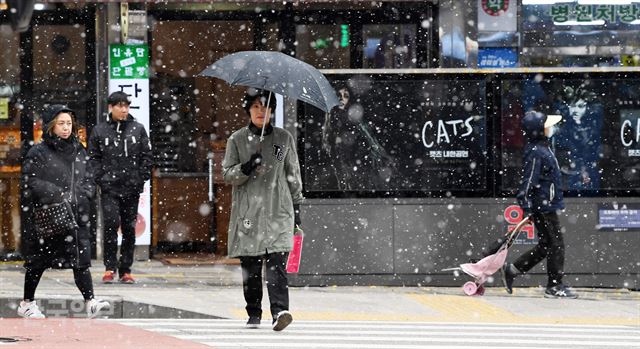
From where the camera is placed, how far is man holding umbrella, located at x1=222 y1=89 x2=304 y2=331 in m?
10.8

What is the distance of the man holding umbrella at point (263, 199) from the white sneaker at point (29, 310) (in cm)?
186

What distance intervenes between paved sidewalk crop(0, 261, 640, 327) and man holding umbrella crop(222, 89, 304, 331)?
4.44ft

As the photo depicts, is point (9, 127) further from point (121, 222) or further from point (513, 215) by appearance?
point (513, 215)

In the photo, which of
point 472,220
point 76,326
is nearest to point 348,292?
point 472,220

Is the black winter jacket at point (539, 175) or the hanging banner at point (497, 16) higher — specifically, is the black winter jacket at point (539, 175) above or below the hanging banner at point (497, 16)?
below

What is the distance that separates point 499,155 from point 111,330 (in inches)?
214

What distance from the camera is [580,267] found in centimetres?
1466

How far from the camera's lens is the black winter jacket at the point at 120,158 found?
47.4ft

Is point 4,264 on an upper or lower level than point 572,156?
lower

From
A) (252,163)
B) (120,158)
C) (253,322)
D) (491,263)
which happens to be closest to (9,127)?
(120,158)

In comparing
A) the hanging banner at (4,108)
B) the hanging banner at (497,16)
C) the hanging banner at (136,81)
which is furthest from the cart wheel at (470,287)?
the hanging banner at (4,108)

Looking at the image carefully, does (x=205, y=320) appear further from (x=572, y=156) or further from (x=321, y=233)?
(x=572, y=156)

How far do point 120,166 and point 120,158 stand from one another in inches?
3.0

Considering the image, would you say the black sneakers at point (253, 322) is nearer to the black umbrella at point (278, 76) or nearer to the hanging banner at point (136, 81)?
the black umbrella at point (278, 76)
